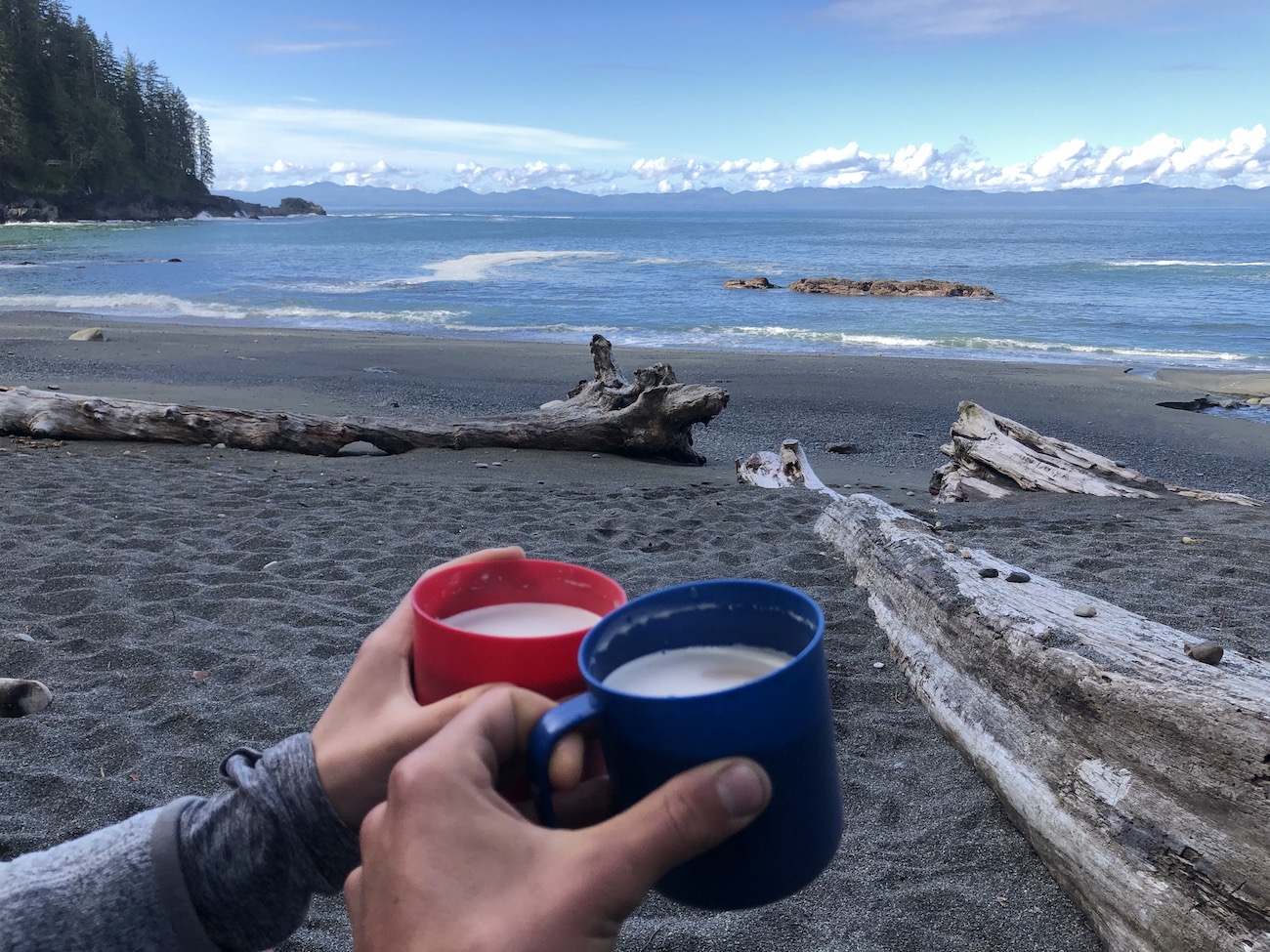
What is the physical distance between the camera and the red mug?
107 cm

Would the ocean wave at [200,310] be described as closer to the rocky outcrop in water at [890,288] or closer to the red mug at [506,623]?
the rocky outcrop in water at [890,288]

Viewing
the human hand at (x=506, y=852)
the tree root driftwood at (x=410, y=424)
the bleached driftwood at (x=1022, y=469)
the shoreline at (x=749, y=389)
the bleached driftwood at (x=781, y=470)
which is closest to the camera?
the human hand at (x=506, y=852)

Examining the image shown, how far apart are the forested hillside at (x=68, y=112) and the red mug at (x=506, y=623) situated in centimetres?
8713

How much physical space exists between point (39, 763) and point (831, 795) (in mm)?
2616

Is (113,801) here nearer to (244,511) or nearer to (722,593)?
(722,593)

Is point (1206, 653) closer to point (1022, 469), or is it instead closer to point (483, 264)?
point (1022, 469)

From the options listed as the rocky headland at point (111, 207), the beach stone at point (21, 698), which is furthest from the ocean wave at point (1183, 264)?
the rocky headland at point (111, 207)

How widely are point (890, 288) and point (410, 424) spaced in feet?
84.7

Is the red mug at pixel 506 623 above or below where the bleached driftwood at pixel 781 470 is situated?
above

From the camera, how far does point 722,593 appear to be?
3.72 ft

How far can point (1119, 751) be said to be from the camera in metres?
2.10

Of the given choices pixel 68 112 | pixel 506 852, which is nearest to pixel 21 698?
pixel 506 852

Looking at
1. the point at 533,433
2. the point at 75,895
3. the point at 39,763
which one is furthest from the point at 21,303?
the point at 75,895

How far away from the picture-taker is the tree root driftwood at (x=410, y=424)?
25.1 ft
